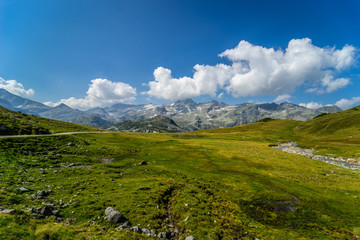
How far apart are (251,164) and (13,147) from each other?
62.2m

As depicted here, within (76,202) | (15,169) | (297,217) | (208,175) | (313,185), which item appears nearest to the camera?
(76,202)

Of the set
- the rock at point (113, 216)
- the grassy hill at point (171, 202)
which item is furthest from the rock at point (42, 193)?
the rock at point (113, 216)

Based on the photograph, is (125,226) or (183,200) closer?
(125,226)

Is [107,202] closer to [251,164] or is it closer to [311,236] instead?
[311,236]

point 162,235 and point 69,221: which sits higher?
point 69,221

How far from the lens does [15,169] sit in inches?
969

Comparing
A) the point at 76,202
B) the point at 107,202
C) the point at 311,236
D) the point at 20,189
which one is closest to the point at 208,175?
the point at 311,236

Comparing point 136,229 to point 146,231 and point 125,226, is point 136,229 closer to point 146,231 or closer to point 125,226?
point 146,231

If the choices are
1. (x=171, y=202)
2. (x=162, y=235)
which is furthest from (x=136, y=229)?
(x=171, y=202)

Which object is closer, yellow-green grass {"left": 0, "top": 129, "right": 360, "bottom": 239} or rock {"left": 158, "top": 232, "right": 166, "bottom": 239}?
rock {"left": 158, "top": 232, "right": 166, "bottom": 239}

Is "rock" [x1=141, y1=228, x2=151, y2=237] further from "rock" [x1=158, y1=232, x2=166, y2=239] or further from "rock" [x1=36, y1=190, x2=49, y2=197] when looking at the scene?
"rock" [x1=36, y1=190, x2=49, y2=197]

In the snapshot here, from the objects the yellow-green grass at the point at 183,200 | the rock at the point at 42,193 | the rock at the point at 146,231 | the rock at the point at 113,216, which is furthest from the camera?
the rock at the point at 42,193

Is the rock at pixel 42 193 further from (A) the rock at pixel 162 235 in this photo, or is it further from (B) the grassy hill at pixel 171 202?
→ (A) the rock at pixel 162 235

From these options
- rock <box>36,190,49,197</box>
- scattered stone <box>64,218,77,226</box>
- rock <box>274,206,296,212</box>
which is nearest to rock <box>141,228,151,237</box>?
scattered stone <box>64,218,77,226</box>
